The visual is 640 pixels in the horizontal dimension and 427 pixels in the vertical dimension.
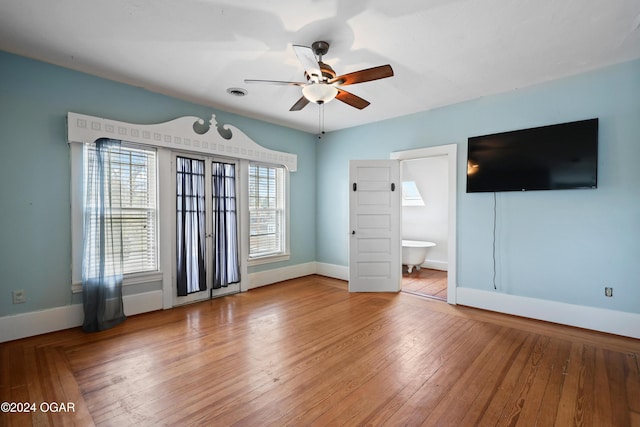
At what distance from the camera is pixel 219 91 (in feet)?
12.5

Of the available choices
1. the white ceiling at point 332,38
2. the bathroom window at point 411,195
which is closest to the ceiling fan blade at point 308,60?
the white ceiling at point 332,38

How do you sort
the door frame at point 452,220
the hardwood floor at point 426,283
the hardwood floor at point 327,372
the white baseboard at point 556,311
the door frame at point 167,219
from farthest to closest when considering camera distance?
the hardwood floor at point 426,283, the door frame at point 452,220, the door frame at point 167,219, the white baseboard at point 556,311, the hardwood floor at point 327,372

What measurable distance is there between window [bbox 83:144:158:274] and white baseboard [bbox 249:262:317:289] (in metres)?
1.59

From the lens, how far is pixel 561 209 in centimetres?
343

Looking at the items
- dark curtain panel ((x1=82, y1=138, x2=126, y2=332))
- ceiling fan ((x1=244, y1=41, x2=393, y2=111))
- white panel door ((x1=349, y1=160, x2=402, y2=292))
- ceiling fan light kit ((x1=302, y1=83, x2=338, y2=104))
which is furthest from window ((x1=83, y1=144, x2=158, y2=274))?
white panel door ((x1=349, y1=160, x2=402, y2=292))

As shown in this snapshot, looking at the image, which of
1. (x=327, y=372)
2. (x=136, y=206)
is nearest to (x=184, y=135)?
(x=136, y=206)

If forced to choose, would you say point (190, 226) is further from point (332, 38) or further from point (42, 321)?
point (332, 38)

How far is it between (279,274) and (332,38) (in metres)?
3.92

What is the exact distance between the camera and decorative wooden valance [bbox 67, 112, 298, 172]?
3.20m

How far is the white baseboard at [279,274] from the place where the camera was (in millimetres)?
4977

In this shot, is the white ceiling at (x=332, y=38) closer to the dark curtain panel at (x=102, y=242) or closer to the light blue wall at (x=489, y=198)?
the light blue wall at (x=489, y=198)

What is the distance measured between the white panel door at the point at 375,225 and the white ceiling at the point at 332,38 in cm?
146

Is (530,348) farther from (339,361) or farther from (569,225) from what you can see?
(339,361)

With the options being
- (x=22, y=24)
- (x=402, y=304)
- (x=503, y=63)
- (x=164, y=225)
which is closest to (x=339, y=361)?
(x=402, y=304)
